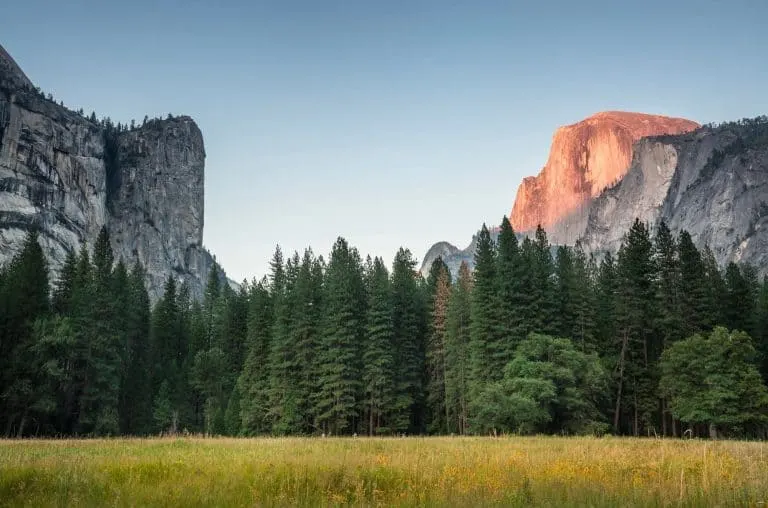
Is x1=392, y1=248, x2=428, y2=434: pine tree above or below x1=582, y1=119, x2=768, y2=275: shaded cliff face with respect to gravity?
below

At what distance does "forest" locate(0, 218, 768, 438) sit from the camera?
1497 inches

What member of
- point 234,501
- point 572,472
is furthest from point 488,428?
point 234,501

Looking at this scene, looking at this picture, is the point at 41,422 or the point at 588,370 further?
the point at 41,422

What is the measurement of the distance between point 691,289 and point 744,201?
4739 inches

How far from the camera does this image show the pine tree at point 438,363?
54.5 m

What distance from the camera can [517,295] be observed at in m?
45.8

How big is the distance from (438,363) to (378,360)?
27.8ft

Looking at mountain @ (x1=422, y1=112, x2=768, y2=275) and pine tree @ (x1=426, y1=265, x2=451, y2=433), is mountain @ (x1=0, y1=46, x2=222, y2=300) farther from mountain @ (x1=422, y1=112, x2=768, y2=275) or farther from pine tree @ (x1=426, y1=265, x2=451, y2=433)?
mountain @ (x1=422, y1=112, x2=768, y2=275)

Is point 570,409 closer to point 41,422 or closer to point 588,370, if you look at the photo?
point 588,370

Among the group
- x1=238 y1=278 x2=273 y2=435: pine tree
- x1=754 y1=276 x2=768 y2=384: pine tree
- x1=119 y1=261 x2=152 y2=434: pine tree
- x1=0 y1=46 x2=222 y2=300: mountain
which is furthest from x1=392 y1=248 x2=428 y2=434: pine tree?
x1=0 y1=46 x2=222 y2=300: mountain

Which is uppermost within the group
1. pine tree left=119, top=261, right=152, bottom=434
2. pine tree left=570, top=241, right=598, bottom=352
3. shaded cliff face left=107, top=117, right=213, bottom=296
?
shaded cliff face left=107, top=117, right=213, bottom=296

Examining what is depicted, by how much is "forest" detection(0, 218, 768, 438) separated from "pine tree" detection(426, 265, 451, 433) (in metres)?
0.24

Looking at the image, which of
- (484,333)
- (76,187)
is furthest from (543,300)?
(76,187)

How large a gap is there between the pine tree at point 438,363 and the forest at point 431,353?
0.80 feet
